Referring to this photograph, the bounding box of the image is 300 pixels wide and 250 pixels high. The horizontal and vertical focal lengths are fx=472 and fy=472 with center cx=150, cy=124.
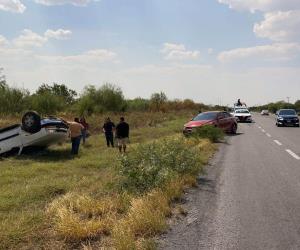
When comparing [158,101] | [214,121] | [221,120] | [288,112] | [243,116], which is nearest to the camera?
[214,121]

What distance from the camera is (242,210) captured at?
779cm

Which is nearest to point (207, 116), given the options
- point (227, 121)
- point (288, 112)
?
point (227, 121)

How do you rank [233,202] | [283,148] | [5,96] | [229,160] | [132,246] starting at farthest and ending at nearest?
[5,96], [283,148], [229,160], [233,202], [132,246]

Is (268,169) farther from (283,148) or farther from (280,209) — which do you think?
(283,148)

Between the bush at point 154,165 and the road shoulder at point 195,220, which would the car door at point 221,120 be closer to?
the bush at point 154,165

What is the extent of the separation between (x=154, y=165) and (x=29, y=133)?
10074 millimetres

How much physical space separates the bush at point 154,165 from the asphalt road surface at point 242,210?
22.5 inches

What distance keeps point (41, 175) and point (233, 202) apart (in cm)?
697

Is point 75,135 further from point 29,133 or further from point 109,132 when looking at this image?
point 109,132

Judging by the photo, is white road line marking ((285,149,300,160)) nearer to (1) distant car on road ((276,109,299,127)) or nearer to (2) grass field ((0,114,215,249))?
(2) grass field ((0,114,215,249))

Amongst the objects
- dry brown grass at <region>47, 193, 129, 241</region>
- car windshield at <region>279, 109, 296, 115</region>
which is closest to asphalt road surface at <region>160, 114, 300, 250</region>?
dry brown grass at <region>47, 193, 129, 241</region>

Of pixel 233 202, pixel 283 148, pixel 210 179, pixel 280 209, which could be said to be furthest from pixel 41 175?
pixel 283 148

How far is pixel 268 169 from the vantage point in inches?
503

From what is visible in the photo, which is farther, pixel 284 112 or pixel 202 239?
pixel 284 112
